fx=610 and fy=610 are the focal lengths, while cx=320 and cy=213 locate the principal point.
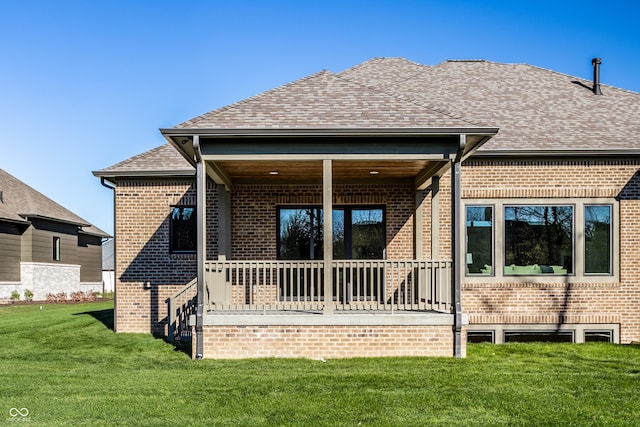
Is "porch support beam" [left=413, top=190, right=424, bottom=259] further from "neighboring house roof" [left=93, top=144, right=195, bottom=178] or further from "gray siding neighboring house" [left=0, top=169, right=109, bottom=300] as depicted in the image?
"gray siding neighboring house" [left=0, top=169, right=109, bottom=300]

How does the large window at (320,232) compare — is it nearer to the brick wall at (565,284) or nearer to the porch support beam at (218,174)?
the porch support beam at (218,174)

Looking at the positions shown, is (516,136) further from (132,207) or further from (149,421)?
(149,421)

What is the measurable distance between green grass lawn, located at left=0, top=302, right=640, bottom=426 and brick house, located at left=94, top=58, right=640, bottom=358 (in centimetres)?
104

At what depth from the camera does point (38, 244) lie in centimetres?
2800

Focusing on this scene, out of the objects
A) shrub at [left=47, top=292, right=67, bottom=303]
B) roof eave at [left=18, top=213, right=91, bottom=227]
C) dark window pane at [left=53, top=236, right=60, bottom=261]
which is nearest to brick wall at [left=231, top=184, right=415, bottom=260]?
roof eave at [left=18, top=213, right=91, bottom=227]

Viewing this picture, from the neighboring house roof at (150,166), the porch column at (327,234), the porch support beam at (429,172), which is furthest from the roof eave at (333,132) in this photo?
the neighboring house roof at (150,166)

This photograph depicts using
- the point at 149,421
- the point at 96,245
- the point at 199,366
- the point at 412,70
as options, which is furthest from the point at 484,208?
the point at 96,245

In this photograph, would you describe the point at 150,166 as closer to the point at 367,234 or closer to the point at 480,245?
the point at 367,234

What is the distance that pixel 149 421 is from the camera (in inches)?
247

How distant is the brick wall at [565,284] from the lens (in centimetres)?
1255

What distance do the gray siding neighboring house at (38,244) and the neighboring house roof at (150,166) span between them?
14.2 metres

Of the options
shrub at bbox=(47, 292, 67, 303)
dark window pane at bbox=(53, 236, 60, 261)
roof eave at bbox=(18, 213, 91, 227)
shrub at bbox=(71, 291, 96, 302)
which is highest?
roof eave at bbox=(18, 213, 91, 227)

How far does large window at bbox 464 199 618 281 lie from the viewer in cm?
1262

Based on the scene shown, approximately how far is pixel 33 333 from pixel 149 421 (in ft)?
27.3
